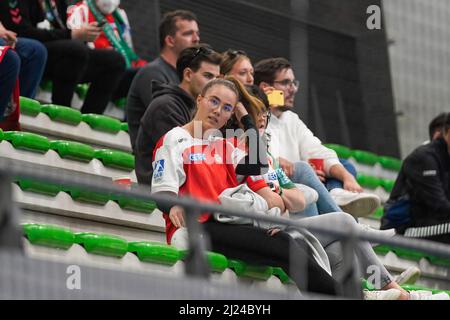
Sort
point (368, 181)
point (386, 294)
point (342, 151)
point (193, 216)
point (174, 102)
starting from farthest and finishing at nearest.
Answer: point (342, 151), point (368, 181), point (174, 102), point (386, 294), point (193, 216)

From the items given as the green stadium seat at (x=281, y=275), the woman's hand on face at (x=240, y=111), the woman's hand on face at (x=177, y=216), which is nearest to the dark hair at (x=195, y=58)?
the woman's hand on face at (x=240, y=111)

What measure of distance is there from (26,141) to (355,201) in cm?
175

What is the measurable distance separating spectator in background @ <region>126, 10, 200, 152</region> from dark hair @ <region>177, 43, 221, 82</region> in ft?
1.48

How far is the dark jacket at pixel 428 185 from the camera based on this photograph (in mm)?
7984

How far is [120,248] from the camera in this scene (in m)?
5.50

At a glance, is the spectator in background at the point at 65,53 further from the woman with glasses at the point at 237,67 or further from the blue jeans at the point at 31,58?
the woman with glasses at the point at 237,67

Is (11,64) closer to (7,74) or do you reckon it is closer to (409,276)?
(7,74)

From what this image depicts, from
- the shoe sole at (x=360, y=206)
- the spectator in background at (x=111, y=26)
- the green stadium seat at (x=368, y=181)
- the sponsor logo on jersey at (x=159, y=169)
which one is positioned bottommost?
the sponsor logo on jersey at (x=159, y=169)

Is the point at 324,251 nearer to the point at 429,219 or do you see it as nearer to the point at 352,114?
the point at 429,219

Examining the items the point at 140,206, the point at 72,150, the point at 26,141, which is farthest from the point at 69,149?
the point at 140,206

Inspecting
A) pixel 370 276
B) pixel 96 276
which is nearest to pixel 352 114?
pixel 370 276

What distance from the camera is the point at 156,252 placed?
540 centimetres

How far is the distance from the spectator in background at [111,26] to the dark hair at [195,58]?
135cm

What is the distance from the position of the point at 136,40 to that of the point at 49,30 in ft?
5.50
